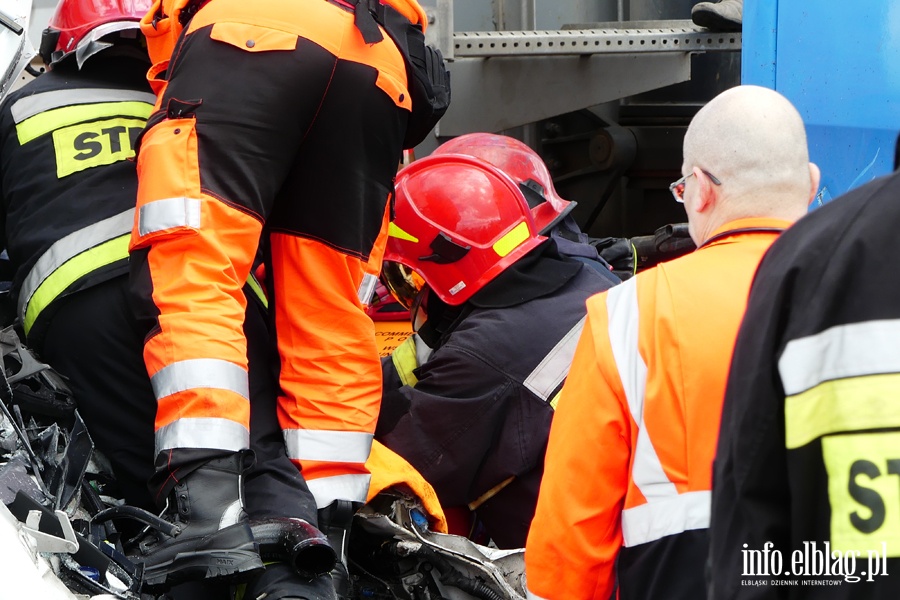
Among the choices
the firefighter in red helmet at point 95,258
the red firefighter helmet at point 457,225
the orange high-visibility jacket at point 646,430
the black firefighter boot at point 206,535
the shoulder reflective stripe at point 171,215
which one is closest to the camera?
the orange high-visibility jacket at point 646,430

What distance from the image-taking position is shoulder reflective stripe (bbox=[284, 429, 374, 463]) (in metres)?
2.61

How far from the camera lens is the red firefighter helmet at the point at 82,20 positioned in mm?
2834

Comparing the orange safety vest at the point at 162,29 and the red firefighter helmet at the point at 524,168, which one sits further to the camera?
the red firefighter helmet at the point at 524,168

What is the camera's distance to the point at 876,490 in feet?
3.61

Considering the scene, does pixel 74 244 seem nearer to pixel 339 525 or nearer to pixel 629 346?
pixel 339 525

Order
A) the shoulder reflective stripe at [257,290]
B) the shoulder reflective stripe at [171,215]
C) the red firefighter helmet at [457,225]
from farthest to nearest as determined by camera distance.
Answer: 1. the red firefighter helmet at [457,225]
2. the shoulder reflective stripe at [257,290]
3. the shoulder reflective stripe at [171,215]

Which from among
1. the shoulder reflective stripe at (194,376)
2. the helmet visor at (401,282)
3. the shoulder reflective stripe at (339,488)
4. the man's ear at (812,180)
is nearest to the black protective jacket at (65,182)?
the shoulder reflective stripe at (194,376)

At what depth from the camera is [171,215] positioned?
2291mm

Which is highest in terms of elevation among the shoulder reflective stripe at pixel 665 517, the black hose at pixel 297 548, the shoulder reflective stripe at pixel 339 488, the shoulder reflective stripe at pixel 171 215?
the shoulder reflective stripe at pixel 171 215

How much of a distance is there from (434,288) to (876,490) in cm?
235

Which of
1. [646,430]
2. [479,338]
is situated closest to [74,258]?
[479,338]

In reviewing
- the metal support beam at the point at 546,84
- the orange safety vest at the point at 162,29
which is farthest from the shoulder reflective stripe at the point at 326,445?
the metal support beam at the point at 546,84

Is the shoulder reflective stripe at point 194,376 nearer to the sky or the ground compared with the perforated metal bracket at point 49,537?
nearer to the sky

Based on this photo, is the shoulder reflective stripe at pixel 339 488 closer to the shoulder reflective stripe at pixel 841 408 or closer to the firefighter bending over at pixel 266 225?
the firefighter bending over at pixel 266 225
